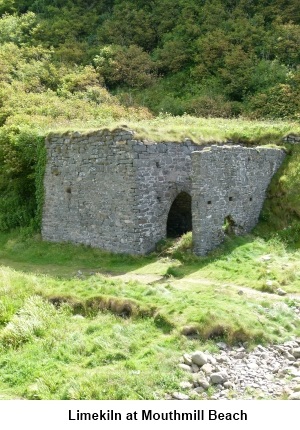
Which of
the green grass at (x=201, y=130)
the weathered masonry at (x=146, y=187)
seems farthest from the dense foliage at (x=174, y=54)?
the weathered masonry at (x=146, y=187)

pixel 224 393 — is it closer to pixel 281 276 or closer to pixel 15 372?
pixel 15 372

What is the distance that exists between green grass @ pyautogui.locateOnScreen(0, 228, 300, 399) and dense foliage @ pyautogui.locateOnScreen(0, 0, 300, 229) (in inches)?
272

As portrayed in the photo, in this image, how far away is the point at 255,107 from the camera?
87.5 ft

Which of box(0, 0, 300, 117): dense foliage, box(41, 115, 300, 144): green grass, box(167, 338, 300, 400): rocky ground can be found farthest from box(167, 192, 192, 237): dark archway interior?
box(0, 0, 300, 117): dense foliage

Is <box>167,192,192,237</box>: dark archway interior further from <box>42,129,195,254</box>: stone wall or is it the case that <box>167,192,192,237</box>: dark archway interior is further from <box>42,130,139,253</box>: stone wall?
<box>42,130,139,253</box>: stone wall

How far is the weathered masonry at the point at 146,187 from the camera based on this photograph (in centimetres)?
1505

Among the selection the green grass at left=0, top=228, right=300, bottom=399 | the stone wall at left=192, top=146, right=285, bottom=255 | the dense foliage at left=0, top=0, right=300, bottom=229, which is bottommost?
the green grass at left=0, top=228, right=300, bottom=399

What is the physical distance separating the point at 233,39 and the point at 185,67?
3.44m

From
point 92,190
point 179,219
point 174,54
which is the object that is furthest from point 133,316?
point 174,54

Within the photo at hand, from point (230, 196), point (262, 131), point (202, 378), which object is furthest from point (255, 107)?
point (202, 378)

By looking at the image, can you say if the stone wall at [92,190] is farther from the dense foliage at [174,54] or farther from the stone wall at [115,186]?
the dense foliage at [174,54]

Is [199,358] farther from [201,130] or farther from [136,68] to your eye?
[136,68]

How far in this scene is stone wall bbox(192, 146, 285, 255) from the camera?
14.8 metres

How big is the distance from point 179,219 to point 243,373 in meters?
10.3
